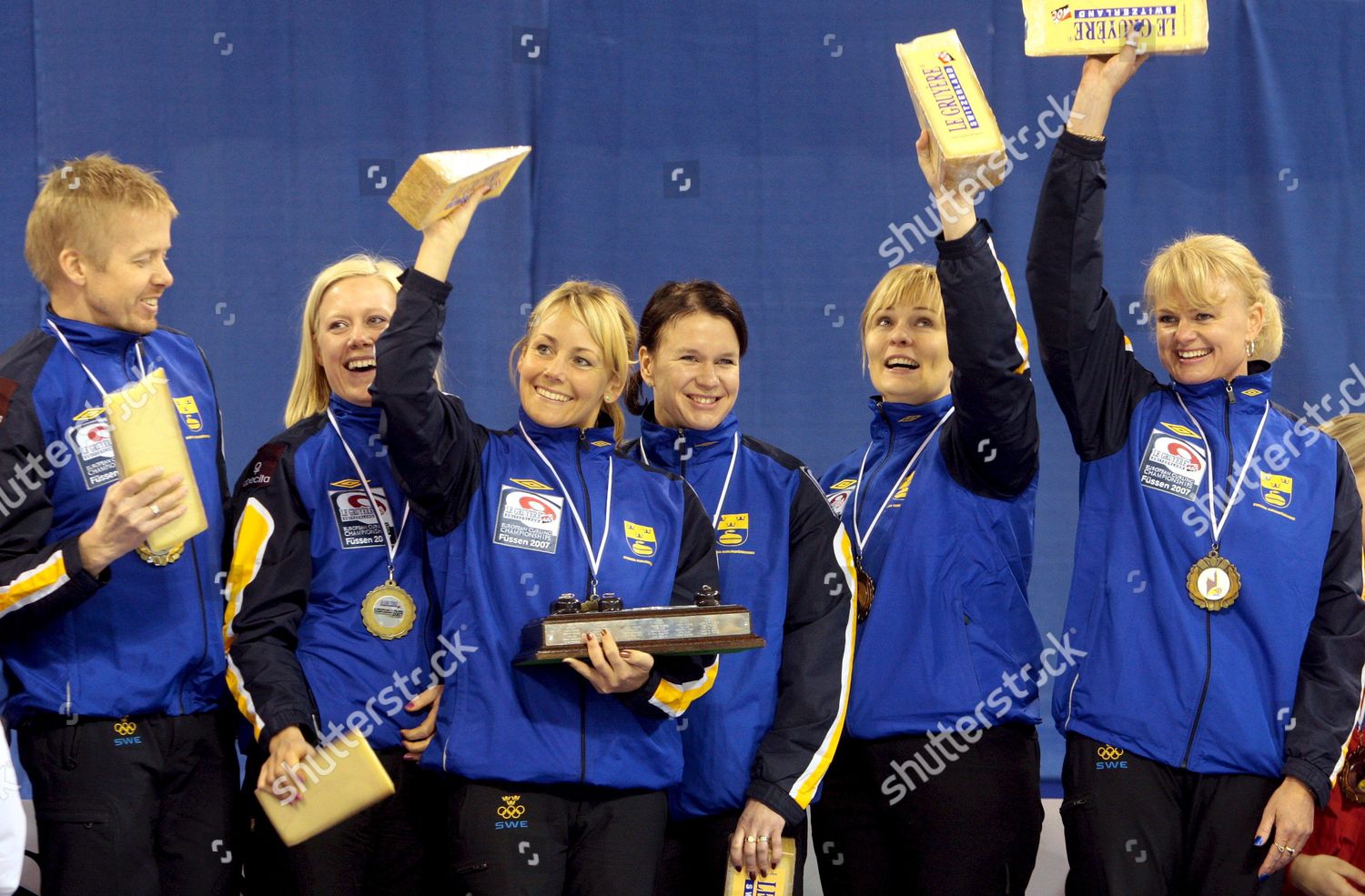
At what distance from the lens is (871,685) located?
7.80 ft

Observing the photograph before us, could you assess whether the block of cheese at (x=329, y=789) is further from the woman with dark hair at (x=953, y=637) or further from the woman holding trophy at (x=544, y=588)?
the woman with dark hair at (x=953, y=637)

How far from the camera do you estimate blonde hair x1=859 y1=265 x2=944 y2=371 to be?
8.41 ft

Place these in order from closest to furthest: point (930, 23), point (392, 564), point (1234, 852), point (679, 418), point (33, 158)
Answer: point (1234, 852) < point (392, 564) < point (679, 418) < point (33, 158) < point (930, 23)

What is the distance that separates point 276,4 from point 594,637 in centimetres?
283

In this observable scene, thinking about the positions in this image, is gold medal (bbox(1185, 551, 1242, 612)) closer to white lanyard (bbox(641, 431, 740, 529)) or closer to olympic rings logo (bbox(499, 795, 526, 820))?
white lanyard (bbox(641, 431, 740, 529))

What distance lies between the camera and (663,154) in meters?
4.25

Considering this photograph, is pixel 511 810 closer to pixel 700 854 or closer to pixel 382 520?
pixel 700 854

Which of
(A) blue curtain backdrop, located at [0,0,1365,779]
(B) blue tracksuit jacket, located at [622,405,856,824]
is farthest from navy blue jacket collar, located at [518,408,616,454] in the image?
(A) blue curtain backdrop, located at [0,0,1365,779]

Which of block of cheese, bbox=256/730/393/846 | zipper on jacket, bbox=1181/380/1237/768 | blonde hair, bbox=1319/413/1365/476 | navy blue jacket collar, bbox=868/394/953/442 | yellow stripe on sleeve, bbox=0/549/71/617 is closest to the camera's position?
block of cheese, bbox=256/730/393/846

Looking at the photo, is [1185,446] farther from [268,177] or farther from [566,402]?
[268,177]

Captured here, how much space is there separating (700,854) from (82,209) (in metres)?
1.52

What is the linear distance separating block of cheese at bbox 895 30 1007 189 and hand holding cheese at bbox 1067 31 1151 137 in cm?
14

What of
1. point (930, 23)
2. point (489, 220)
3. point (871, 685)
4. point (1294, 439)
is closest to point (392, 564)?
point (871, 685)

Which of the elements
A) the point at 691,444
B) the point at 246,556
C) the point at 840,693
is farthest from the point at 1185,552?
the point at 246,556
